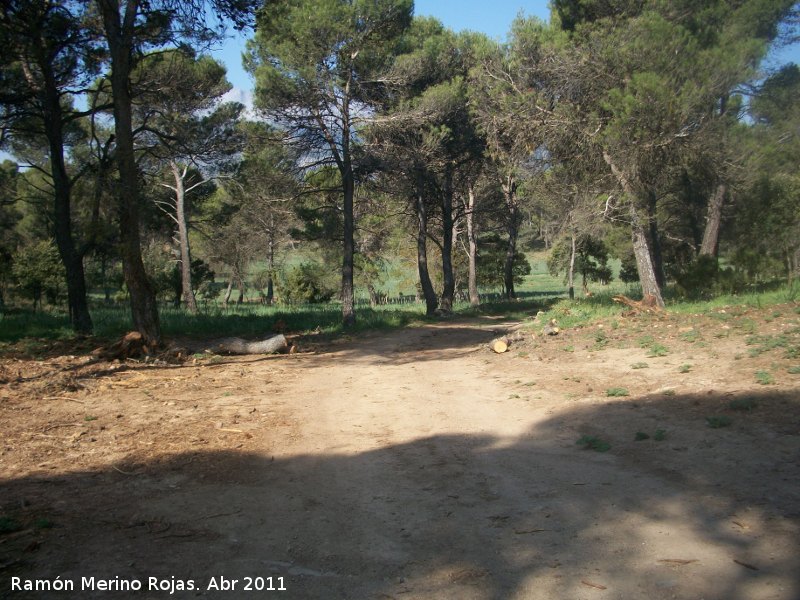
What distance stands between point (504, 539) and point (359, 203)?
19950 millimetres

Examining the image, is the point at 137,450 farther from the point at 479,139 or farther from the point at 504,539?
the point at 479,139

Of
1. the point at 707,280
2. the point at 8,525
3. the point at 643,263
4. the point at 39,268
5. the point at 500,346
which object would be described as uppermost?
the point at 39,268

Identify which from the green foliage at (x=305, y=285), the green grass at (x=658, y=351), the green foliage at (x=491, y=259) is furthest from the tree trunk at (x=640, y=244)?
the green foliage at (x=305, y=285)

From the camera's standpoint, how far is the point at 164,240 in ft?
111

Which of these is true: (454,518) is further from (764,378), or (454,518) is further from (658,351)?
(658,351)

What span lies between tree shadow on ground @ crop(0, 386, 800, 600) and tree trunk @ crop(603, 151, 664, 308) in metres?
8.94

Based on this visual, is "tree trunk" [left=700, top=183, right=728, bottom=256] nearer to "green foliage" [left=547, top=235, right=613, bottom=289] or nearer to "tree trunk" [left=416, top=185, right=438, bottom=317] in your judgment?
"tree trunk" [left=416, top=185, right=438, bottom=317]

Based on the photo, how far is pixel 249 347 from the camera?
1326 cm

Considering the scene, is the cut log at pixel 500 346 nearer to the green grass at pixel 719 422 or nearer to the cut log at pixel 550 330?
the cut log at pixel 550 330

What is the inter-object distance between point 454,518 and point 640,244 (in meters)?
12.6

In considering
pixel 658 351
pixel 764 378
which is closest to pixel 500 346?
pixel 658 351

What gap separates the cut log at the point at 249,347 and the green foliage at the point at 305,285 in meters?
24.0

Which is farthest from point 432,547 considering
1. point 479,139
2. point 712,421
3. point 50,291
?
point 50,291

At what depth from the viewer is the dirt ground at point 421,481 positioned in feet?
11.3
